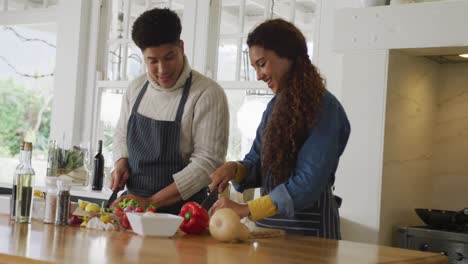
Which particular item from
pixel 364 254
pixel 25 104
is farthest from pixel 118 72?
pixel 364 254

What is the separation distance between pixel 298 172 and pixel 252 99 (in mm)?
2181

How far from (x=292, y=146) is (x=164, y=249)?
0.70 m

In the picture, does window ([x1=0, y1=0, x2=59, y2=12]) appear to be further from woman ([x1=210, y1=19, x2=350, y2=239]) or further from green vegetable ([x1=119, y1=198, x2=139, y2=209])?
woman ([x1=210, y1=19, x2=350, y2=239])

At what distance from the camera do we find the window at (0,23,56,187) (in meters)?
5.86

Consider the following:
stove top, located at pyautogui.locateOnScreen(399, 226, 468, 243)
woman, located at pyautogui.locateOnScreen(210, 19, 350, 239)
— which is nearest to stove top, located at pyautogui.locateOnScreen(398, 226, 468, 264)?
stove top, located at pyautogui.locateOnScreen(399, 226, 468, 243)

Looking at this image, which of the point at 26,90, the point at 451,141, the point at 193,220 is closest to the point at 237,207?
the point at 193,220

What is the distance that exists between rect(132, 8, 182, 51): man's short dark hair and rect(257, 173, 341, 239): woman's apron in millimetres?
702

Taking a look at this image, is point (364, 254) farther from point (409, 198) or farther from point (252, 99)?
point (252, 99)

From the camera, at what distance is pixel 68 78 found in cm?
538

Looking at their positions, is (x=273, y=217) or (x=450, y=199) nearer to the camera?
(x=273, y=217)

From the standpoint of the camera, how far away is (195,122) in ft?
9.43

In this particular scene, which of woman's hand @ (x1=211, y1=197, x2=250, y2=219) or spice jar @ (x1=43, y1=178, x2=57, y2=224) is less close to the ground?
woman's hand @ (x1=211, y1=197, x2=250, y2=219)

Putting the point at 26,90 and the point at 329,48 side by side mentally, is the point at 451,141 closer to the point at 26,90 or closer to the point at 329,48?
the point at 329,48

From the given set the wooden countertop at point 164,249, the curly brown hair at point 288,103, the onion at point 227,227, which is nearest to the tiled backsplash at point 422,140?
the curly brown hair at point 288,103
